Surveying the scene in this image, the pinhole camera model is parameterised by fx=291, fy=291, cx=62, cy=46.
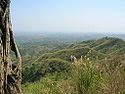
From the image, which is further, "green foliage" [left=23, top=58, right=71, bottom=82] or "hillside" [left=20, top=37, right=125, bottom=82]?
"hillside" [left=20, top=37, right=125, bottom=82]

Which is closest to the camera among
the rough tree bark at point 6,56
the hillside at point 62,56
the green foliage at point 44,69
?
the rough tree bark at point 6,56

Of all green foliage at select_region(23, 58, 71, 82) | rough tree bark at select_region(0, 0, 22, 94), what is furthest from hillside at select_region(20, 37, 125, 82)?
rough tree bark at select_region(0, 0, 22, 94)

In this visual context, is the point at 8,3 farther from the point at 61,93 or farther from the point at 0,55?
the point at 61,93

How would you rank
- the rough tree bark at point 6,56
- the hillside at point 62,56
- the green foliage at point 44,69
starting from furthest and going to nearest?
1. the hillside at point 62,56
2. the green foliage at point 44,69
3. the rough tree bark at point 6,56

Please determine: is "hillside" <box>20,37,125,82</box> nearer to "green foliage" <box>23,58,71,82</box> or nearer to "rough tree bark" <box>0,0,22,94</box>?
"green foliage" <box>23,58,71,82</box>

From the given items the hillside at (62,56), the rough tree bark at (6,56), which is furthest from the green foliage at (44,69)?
the rough tree bark at (6,56)

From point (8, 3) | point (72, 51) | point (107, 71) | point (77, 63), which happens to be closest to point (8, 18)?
point (8, 3)

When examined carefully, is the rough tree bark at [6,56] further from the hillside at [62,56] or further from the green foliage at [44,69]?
the green foliage at [44,69]

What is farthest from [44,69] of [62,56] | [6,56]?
[6,56]

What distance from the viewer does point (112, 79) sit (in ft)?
17.4

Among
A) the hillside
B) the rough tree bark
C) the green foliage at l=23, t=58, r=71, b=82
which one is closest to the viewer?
the rough tree bark

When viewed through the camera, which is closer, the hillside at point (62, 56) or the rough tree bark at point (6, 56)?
the rough tree bark at point (6, 56)

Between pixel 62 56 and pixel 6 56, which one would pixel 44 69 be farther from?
pixel 6 56

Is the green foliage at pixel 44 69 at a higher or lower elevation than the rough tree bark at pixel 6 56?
lower
